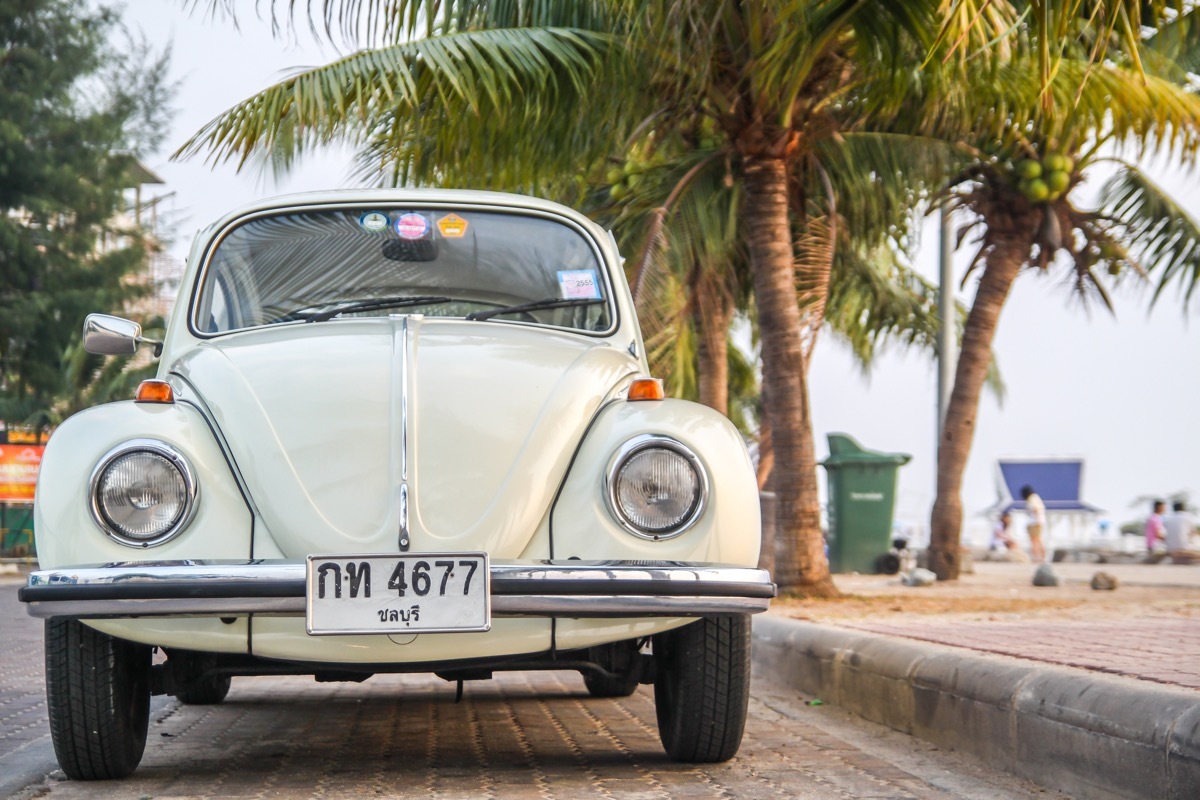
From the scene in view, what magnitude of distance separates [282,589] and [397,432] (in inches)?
23.2

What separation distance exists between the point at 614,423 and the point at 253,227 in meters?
1.99

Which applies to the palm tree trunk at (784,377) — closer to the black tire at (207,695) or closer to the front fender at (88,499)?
the black tire at (207,695)

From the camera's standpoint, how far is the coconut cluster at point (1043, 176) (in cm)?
1355

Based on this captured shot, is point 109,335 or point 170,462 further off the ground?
point 109,335

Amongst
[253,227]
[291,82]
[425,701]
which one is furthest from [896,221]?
[253,227]

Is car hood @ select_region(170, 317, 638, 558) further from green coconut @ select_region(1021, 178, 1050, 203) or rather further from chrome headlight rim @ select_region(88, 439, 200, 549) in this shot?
green coconut @ select_region(1021, 178, 1050, 203)

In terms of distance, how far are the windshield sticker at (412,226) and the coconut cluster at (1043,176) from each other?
934cm

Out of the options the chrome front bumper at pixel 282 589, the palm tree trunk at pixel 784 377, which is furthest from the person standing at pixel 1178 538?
the chrome front bumper at pixel 282 589

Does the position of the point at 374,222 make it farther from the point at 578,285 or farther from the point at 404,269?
the point at 578,285

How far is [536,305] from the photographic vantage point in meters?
5.30

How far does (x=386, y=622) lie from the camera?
3.76 meters

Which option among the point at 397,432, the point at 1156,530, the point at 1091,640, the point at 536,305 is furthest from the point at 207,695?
the point at 1156,530

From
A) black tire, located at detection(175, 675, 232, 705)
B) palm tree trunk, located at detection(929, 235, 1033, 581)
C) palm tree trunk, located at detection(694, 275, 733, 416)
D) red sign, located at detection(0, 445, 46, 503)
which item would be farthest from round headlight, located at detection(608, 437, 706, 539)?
red sign, located at detection(0, 445, 46, 503)

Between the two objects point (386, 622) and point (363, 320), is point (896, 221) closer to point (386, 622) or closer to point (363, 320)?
point (363, 320)
